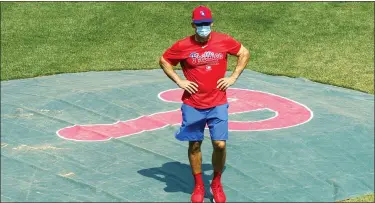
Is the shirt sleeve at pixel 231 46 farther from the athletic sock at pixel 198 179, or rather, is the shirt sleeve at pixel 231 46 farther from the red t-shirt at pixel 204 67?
the athletic sock at pixel 198 179

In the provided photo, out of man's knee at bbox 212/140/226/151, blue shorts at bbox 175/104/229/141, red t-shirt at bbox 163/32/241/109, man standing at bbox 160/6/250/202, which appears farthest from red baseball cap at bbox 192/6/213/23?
man's knee at bbox 212/140/226/151

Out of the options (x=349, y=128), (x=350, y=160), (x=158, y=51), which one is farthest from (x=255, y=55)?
(x=350, y=160)

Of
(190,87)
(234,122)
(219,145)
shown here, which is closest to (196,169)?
(219,145)

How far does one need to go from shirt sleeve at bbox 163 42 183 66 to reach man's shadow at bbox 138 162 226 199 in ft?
5.54

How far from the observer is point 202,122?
10305 mm

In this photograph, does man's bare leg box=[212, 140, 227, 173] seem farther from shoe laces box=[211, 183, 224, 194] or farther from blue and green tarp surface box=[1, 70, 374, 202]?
blue and green tarp surface box=[1, 70, 374, 202]

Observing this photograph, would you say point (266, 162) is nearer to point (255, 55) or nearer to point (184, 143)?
point (184, 143)

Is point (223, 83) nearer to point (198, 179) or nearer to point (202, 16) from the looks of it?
point (202, 16)

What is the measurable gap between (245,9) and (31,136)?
419 inches

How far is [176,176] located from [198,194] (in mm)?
1011

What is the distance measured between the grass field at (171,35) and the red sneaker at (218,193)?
675 centimetres

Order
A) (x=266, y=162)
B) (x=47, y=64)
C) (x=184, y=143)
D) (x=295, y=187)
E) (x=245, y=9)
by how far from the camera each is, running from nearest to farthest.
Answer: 1. (x=295, y=187)
2. (x=266, y=162)
3. (x=184, y=143)
4. (x=47, y=64)
5. (x=245, y=9)

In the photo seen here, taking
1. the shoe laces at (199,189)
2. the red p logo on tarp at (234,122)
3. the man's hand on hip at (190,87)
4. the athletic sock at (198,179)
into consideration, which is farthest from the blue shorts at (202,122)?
the red p logo on tarp at (234,122)

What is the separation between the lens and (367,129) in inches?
541
